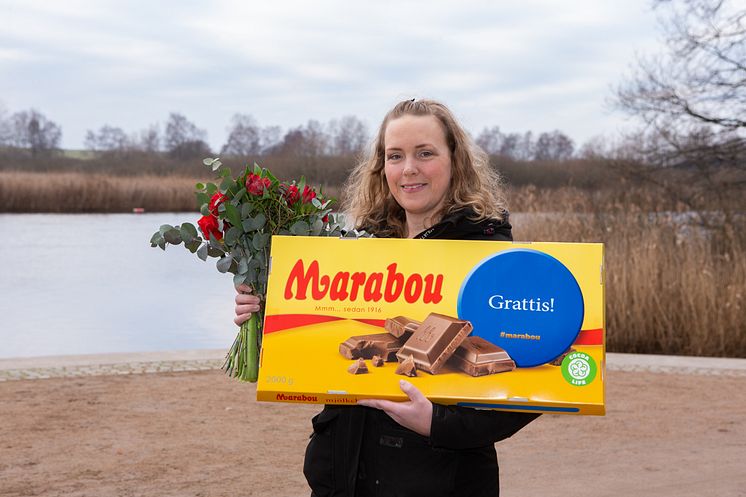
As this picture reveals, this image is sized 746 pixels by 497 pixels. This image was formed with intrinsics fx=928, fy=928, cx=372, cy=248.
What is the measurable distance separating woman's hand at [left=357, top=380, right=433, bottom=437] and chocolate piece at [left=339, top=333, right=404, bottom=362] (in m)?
0.12

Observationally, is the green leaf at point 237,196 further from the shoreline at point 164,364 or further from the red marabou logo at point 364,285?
the shoreline at point 164,364

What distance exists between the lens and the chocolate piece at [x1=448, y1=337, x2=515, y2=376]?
246 cm

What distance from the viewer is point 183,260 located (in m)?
26.8

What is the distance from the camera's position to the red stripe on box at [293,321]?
8.63 feet

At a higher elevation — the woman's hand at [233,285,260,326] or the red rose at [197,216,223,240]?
the red rose at [197,216,223,240]

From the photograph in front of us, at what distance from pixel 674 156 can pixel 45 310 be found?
485 inches

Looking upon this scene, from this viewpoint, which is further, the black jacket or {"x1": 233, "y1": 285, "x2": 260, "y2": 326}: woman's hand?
{"x1": 233, "y1": 285, "x2": 260, "y2": 326}: woman's hand

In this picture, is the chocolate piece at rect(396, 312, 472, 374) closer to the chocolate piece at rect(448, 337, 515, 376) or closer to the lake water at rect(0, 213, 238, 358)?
the chocolate piece at rect(448, 337, 515, 376)

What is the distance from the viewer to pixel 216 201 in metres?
2.79

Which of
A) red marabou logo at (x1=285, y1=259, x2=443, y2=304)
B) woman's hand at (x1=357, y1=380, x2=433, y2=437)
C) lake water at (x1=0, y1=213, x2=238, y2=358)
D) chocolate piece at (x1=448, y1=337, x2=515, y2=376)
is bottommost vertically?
lake water at (x1=0, y1=213, x2=238, y2=358)

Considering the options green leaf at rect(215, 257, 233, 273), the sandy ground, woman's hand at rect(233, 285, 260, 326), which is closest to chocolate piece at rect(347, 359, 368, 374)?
woman's hand at rect(233, 285, 260, 326)

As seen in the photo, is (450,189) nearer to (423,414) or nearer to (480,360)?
(480,360)

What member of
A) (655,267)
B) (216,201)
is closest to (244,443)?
(216,201)

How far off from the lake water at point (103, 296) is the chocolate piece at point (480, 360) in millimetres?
9189
